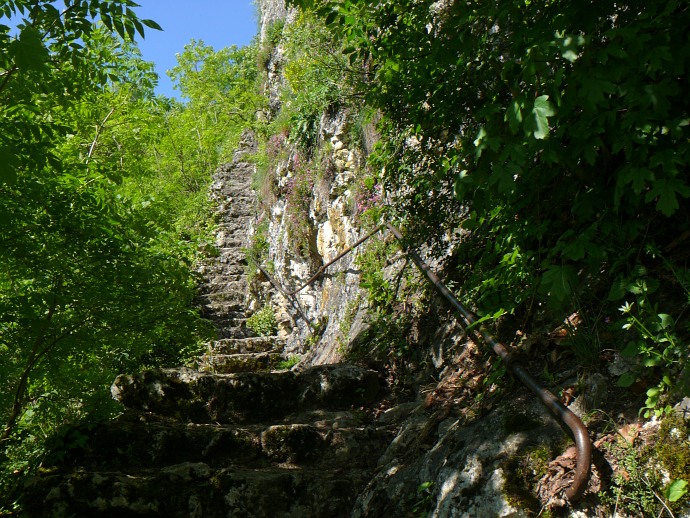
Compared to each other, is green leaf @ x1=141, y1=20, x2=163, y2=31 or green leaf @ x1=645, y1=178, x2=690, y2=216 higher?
green leaf @ x1=141, y1=20, x2=163, y2=31

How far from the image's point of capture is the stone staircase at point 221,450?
3273 millimetres

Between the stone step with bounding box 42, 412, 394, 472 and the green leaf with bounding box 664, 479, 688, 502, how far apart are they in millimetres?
2278

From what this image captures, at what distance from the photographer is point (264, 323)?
32.3ft

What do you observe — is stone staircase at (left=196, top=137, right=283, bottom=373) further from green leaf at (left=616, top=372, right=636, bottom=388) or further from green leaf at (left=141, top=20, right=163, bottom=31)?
green leaf at (left=616, top=372, right=636, bottom=388)

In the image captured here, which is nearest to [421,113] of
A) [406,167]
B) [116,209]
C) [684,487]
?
[406,167]

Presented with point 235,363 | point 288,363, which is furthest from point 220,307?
point 235,363

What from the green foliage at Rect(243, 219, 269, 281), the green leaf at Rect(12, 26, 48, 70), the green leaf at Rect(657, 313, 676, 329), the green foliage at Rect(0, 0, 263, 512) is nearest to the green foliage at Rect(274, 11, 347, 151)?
the green foliage at Rect(243, 219, 269, 281)

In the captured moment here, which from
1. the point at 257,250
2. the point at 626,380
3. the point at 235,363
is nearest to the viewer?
the point at 626,380

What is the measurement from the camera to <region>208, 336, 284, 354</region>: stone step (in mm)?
7945

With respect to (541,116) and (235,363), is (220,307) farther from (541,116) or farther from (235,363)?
(541,116)

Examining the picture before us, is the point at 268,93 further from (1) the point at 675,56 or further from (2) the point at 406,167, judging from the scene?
(1) the point at 675,56

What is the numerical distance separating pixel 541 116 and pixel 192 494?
2.92m

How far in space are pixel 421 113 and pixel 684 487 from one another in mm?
2591

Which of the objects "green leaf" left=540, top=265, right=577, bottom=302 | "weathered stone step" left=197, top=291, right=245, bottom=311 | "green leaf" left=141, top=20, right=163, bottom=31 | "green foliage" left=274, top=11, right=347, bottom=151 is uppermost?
"green foliage" left=274, top=11, right=347, bottom=151
